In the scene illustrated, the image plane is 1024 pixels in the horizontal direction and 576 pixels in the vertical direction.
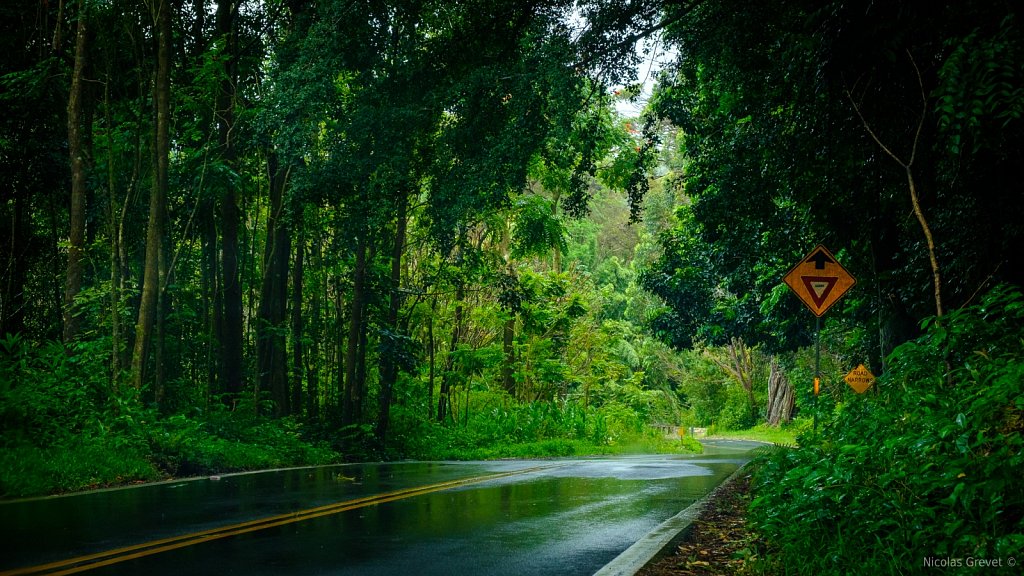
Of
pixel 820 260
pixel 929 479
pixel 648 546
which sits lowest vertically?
pixel 648 546

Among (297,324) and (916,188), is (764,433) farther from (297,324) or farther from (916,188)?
(916,188)

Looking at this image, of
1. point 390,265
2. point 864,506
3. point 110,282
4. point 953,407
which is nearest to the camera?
point 864,506

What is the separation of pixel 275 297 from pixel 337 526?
15.5m

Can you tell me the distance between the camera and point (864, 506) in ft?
21.6

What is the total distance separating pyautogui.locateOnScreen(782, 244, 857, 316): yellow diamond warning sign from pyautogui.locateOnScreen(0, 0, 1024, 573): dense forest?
0.85m

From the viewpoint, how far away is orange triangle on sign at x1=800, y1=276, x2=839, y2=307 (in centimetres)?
1318

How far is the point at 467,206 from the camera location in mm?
15258

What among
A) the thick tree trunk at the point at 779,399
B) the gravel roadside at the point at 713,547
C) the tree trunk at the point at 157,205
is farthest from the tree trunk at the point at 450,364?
the thick tree trunk at the point at 779,399

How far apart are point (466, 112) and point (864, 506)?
11.5 meters

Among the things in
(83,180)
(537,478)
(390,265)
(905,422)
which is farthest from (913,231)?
(390,265)

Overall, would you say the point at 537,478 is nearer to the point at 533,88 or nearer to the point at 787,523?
the point at 533,88

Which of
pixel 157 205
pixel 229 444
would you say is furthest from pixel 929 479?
pixel 157 205

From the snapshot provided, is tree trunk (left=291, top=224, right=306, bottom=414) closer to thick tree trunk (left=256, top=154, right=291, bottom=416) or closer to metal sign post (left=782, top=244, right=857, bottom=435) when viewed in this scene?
thick tree trunk (left=256, top=154, right=291, bottom=416)

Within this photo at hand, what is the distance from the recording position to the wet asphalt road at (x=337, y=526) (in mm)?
6754
